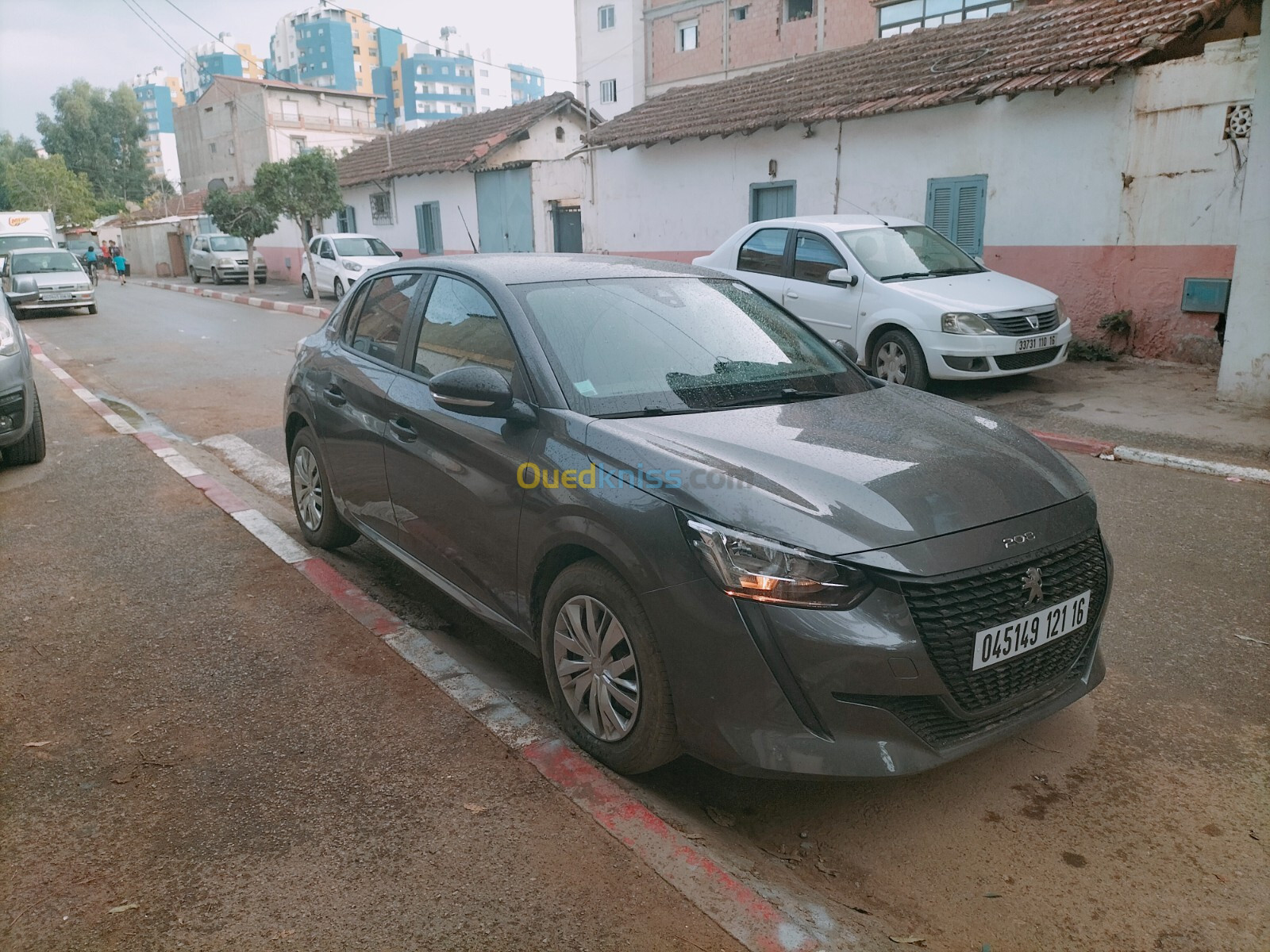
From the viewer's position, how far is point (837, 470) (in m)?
2.87

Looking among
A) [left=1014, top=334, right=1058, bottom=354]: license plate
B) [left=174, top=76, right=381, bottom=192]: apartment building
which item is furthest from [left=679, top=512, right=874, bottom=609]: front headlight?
[left=174, top=76, right=381, bottom=192]: apartment building

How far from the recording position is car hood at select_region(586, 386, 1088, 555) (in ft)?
8.71

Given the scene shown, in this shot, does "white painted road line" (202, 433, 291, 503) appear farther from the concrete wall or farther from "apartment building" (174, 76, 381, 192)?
"apartment building" (174, 76, 381, 192)

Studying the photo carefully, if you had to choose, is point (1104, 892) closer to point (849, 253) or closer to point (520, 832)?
point (520, 832)

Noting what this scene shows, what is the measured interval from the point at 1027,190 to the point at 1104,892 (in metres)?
11.4

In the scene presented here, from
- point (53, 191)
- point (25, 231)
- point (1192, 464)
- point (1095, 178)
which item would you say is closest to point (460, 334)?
point (1192, 464)

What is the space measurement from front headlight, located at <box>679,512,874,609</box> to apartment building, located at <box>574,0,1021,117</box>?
27411 millimetres

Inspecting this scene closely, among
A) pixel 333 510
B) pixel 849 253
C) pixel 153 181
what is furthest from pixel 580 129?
pixel 153 181

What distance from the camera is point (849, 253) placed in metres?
9.83

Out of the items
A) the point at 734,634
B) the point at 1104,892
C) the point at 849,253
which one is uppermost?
the point at 849,253

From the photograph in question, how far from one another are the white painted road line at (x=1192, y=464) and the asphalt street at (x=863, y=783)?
1.18 meters

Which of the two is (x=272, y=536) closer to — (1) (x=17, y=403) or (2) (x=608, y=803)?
(1) (x=17, y=403)

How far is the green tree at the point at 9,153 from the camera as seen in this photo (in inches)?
3056

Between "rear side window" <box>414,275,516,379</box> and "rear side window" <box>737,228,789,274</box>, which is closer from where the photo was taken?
"rear side window" <box>414,275,516,379</box>
